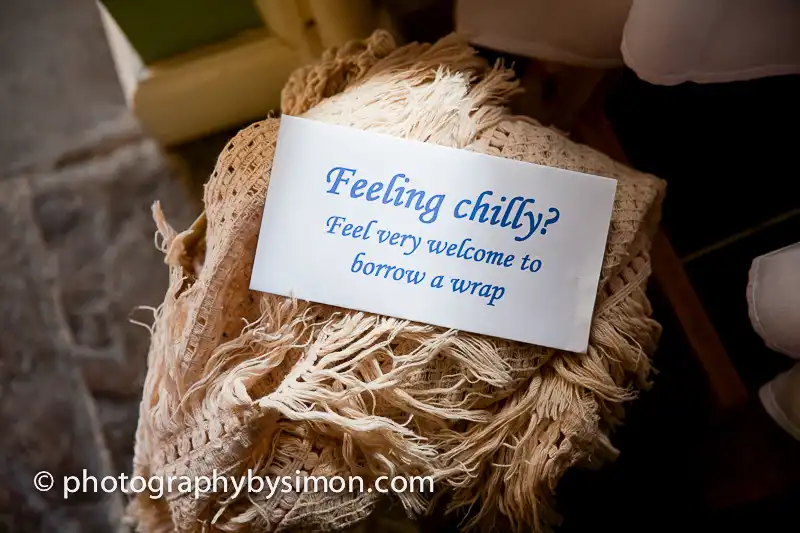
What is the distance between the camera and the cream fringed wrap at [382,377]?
18.1 inches

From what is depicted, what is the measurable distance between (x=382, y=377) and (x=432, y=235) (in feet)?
0.33

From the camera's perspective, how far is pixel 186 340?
0.48m

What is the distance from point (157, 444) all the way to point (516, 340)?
0.28m

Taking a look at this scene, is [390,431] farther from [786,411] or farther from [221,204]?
[786,411]

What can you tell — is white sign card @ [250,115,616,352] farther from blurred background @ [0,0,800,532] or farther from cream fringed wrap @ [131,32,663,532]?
blurred background @ [0,0,800,532]

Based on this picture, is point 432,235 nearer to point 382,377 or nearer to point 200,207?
point 382,377

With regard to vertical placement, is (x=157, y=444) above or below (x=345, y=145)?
below

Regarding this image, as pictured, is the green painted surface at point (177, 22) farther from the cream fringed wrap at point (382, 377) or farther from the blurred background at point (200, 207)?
the cream fringed wrap at point (382, 377)

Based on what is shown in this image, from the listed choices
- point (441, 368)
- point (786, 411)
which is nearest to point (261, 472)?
point (441, 368)

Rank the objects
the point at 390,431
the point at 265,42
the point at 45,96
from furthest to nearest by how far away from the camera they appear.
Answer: the point at 45,96, the point at 265,42, the point at 390,431

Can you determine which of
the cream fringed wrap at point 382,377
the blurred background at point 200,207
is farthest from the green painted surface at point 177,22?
the cream fringed wrap at point 382,377

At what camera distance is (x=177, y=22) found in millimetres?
629

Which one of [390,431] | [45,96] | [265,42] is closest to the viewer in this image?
[390,431]

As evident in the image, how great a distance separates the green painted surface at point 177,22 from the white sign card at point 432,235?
0.22 metres
